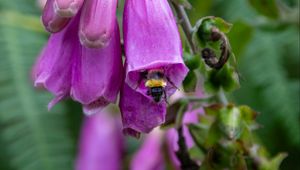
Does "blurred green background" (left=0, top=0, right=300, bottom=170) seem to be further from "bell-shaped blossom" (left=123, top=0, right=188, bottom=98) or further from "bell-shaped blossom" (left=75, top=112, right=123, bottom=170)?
"bell-shaped blossom" (left=123, top=0, right=188, bottom=98)

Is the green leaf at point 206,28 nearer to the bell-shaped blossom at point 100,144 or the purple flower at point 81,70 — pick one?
the purple flower at point 81,70

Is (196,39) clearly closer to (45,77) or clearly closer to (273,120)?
(45,77)

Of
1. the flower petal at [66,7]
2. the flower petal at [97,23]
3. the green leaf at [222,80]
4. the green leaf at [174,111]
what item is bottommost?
the green leaf at [174,111]

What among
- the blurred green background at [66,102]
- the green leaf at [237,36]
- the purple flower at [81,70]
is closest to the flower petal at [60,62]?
the purple flower at [81,70]

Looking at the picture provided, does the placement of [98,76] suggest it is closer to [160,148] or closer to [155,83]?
[155,83]

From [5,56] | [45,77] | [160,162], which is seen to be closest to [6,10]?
[5,56]

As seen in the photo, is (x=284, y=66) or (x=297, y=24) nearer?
(x=297, y=24)

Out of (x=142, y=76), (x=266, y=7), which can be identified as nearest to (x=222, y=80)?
(x=142, y=76)
